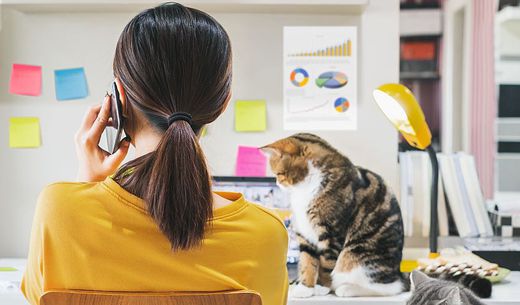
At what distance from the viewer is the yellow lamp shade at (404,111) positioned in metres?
1.65

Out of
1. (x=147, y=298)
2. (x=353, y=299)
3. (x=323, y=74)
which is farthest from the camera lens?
(x=323, y=74)

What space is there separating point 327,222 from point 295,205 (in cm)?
10

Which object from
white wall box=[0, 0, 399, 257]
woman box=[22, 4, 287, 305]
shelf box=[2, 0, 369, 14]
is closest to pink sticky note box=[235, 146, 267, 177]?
white wall box=[0, 0, 399, 257]

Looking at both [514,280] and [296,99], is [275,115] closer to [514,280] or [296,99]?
[296,99]

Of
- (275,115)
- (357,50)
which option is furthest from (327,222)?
(357,50)

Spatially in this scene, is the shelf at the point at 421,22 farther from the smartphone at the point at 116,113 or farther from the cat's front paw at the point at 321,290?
the smartphone at the point at 116,113

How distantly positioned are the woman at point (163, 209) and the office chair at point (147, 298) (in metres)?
0.03

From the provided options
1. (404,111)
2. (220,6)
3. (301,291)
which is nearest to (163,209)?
(301,291)

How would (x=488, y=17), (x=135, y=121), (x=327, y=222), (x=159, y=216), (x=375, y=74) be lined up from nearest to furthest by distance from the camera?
(x=159, y=216)
(x=135, y=121)
(x=327, y=222)
(x=375, y=74)
(x=488, y=17)

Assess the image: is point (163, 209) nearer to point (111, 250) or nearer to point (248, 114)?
point (111, 250)

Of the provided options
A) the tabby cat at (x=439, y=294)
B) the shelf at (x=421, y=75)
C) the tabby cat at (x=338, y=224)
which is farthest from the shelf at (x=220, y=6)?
the shelf at (x=421, y=75)

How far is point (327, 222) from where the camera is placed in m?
1.59

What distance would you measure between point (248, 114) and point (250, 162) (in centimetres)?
16

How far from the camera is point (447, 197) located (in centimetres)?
197
